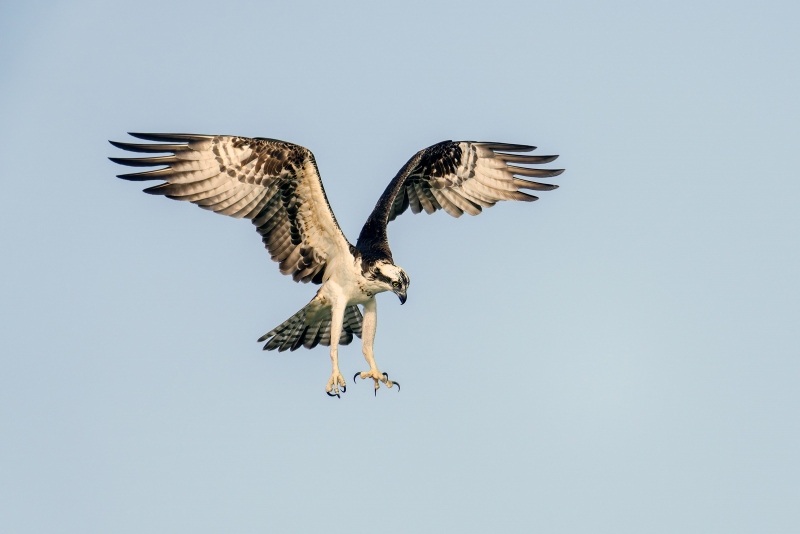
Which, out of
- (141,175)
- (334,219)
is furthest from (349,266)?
(141,175)

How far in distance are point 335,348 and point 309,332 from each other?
60.8 inches

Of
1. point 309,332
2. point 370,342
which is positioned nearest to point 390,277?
point 370,342

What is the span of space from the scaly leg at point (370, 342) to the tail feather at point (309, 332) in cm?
68

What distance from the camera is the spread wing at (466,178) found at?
703 inches

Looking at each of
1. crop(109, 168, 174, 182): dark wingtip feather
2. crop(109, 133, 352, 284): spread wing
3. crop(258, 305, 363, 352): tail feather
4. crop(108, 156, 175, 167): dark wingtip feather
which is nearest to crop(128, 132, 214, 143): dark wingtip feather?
crop(109, 133, 352, 284): spread wing

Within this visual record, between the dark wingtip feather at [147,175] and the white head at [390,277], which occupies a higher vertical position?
the dark wingtip feather at [147,175]

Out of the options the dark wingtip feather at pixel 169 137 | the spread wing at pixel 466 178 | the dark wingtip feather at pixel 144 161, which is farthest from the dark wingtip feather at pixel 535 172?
the dark wingtip feather at pixel 144 161

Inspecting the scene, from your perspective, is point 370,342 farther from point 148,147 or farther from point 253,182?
point 148,147

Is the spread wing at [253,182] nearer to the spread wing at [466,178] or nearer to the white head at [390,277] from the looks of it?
the white head at [390,277]

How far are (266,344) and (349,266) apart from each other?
1911 millimetres

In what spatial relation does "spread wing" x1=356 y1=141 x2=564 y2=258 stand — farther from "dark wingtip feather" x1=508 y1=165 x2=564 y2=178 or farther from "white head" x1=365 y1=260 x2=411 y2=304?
"white head" x1=365 y1=260 x2=411 y2=304

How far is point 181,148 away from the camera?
15250 mm

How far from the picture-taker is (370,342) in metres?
15.1

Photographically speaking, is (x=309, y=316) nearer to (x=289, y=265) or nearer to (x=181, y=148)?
(x=289, y=265)
